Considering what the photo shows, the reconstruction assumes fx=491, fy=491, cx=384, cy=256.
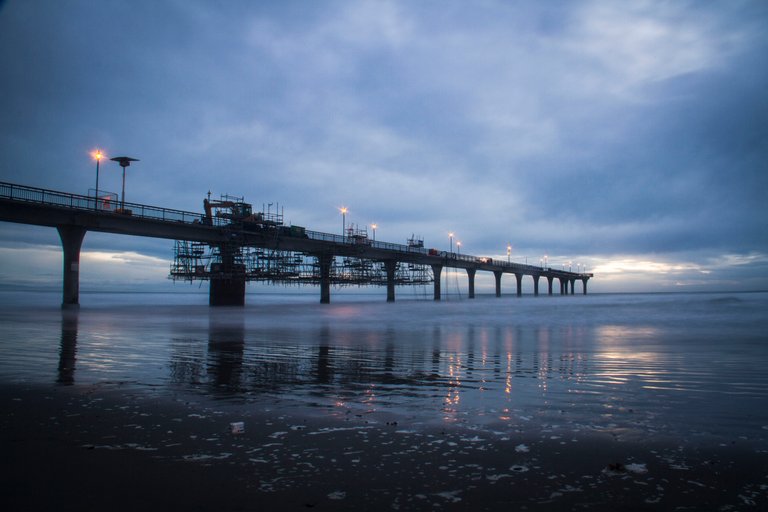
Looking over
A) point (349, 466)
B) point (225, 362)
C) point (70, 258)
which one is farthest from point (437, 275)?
point (349, 466)

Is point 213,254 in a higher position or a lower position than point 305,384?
higher

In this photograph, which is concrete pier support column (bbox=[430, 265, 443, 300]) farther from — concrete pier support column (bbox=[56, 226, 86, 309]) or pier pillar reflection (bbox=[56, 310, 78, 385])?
pier pillar reflection (bbox=[56, 310, 78, 385])

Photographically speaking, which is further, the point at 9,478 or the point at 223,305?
the point at 223,305

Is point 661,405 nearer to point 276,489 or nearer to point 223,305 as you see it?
point 276,489

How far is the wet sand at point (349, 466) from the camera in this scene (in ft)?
13.8

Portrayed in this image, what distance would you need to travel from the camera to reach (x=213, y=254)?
6322cm

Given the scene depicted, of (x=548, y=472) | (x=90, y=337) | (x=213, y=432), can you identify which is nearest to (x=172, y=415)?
(x=213, y=432)

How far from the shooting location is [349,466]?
195 inches

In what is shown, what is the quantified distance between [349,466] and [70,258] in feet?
167

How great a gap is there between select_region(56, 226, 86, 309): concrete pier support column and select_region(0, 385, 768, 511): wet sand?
46.3m

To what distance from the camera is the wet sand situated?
419cm

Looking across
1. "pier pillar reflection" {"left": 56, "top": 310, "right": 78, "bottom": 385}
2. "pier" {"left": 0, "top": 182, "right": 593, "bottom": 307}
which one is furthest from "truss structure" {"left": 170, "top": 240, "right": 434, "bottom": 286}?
"pier pillar reflection" {"left": 56, "top": 310, "right": 78, "bottom": 385}

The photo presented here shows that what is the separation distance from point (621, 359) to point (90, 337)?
60.1 ft

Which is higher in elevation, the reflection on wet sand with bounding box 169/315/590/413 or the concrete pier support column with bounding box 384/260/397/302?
the concrete pier support column with bounding box 384/260/397/302
